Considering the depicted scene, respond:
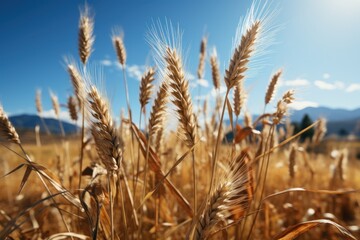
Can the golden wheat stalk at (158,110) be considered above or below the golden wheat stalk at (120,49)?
below

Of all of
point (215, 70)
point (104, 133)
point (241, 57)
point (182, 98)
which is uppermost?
point (215, 70)

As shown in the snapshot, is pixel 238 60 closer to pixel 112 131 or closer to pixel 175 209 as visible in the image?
pixel 112 131

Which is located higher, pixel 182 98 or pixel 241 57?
pixel 241 57

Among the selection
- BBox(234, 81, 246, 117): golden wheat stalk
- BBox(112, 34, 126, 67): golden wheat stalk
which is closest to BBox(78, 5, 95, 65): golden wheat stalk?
BBox(112, 34, 126, 67): golden wheat stalk

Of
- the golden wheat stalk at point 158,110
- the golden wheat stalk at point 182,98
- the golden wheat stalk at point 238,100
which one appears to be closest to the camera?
the golden wheat stalk at point 182,98

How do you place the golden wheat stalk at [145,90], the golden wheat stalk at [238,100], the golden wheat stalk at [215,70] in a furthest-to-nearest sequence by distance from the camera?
the golden wheat stalk at [215,70] < the golden wheat stalk at [238,100] < the golden wheat stalk at [145,90]

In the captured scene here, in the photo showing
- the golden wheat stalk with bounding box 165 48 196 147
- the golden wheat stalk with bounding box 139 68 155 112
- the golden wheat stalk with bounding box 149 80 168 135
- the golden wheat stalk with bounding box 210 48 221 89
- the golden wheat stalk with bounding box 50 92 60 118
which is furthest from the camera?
the golden wheat stalk with bounding box 50 92 60 118

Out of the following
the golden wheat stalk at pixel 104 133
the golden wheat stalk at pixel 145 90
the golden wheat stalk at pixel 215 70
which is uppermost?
the golden wheat stalk at pixel 215 70

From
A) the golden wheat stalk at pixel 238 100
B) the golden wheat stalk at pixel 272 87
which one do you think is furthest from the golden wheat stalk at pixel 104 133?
the golden wheat stalk at pixel 272 87

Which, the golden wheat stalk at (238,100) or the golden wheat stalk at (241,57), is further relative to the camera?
the golden wheat stalk at (238,100)

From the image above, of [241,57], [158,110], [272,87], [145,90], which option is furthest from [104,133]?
[272,87]

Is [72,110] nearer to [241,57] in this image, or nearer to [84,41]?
A: [84,41]

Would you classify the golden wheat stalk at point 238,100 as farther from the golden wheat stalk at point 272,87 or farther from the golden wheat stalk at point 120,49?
the golden wheat stalk at point 120,49

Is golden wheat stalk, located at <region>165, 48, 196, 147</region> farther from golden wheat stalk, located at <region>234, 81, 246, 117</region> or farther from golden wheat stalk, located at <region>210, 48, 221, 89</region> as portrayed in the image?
golden wheat stalk, located at <region>210, 48, 221, 89</region>
